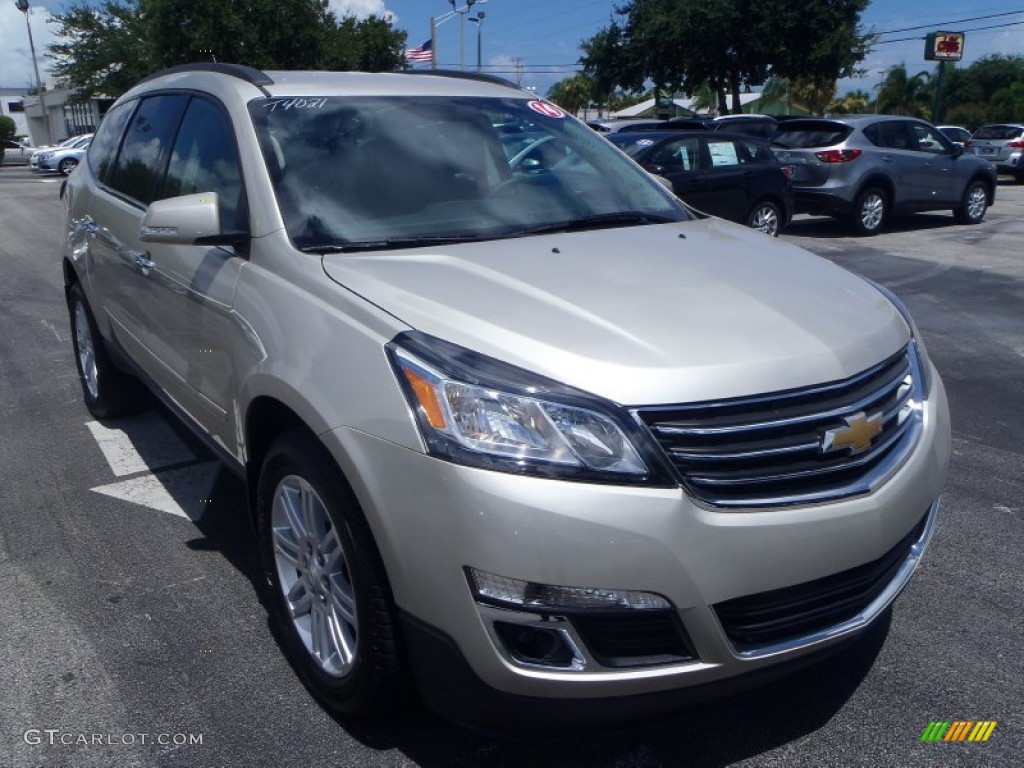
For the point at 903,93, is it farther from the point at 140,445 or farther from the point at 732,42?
the point at 140,445

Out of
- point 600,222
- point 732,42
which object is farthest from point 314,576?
point 732,42

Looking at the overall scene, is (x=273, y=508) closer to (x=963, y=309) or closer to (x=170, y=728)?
(x=170, y=728)

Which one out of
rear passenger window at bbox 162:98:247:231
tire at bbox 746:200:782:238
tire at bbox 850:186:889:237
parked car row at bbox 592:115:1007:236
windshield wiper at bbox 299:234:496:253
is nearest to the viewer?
windshield wiper at bbox 299:234:496:253

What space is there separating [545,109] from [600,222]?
90 centimetres

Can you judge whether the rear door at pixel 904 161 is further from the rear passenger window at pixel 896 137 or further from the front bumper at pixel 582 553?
the front bumper at pixel 582 553

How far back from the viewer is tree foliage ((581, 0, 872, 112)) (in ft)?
102

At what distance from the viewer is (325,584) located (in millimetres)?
2812

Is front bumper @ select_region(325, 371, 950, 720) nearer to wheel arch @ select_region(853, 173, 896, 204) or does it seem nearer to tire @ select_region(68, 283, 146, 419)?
tire @ select_region(68, 283, 146, 419)

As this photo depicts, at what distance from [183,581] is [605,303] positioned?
2084 mm

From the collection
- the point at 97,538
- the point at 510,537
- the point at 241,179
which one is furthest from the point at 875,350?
the point at 97,538

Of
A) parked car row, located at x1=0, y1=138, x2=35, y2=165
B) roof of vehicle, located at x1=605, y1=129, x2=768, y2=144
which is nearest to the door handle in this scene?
roof of vehicle, located at x1=605, y1=129, x2=768, y2=144

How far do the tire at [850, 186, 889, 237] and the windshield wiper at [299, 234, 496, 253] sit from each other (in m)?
11.9

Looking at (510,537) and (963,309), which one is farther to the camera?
(963,309)

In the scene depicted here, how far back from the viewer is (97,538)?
163 inches
